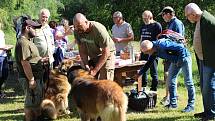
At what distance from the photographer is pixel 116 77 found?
8.23 m

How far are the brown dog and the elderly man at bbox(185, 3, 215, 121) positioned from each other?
5.25 feet

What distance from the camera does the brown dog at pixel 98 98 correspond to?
17.5 feet

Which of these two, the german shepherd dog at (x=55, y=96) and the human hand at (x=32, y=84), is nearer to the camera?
the human hand at (x=32, y=84)

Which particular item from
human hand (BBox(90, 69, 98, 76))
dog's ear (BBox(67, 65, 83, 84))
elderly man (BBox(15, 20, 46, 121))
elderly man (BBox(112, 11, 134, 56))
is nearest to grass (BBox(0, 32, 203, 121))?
elderly man (BBox(15, 20, 46, 121))

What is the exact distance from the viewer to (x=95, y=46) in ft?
21.6

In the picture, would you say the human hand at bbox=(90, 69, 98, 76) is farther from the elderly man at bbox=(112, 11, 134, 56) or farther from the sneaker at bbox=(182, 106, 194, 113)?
the elderly man at bbox=(112, 11, 134, 56)

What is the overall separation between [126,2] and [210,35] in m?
6.35

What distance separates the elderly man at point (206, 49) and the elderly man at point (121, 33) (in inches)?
114

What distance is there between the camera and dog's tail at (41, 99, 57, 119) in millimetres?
6828

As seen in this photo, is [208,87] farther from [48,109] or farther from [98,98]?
[48,109]

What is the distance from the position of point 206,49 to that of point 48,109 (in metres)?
2.73

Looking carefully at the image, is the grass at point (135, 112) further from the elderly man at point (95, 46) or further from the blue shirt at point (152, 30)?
the blue shirt at point (152, 30)

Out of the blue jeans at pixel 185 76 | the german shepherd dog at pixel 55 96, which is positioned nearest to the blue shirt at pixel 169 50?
the blue jeans at pixel 185 76

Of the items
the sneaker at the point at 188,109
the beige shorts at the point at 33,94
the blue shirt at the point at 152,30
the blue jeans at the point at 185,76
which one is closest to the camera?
the beige shorts at the point at 33,94
